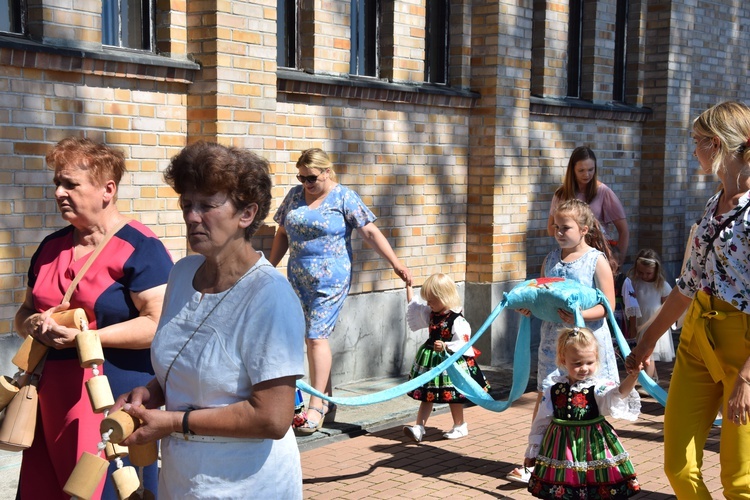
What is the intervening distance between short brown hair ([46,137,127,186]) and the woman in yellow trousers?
7.99 ft

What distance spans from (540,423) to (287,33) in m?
4.05

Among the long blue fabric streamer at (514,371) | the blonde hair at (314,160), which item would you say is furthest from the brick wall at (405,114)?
the long blue fabric streamer at (514,371)

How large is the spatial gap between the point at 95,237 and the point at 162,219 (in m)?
3.25

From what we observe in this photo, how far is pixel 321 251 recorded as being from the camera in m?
7.23

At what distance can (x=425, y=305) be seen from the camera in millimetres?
7172

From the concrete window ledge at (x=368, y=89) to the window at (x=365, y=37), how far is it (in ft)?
0.46

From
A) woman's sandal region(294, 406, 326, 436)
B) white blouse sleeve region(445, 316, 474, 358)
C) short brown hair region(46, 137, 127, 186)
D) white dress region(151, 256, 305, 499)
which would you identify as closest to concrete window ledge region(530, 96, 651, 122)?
white blouse sleeve region(445, 316, 474, 358)

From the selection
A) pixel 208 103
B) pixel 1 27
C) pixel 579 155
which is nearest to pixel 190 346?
pixel 1 27

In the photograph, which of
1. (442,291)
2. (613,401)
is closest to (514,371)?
(442,291)

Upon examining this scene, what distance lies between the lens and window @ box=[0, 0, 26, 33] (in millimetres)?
6254

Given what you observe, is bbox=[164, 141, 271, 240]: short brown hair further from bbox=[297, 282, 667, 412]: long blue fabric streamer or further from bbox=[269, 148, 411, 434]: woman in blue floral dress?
bbox=[269, 148, 411, 434]: woman in blue floral dress

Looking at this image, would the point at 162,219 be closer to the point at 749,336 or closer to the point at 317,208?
the point at 317,208

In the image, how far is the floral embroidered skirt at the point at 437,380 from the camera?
6891mm

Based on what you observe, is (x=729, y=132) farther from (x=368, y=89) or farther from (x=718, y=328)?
(x=368, y=89)
